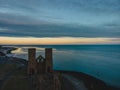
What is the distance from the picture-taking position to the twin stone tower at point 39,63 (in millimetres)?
31797

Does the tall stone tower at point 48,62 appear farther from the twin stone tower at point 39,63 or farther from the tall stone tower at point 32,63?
the tall stone tower at point 32,63

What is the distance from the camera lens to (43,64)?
32719 mm

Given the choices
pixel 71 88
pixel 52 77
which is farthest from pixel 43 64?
pixel 52 77

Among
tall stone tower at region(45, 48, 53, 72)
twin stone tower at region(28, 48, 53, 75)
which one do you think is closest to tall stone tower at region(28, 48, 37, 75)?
twin stone tower at region(28, 48, 53, 75)

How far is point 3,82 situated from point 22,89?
17.0ft

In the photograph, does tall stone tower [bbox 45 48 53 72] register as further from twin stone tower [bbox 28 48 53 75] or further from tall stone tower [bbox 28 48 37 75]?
tall stone tower [bbox 28 48 37 75]

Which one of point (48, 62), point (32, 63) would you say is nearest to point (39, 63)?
point (32, 63)

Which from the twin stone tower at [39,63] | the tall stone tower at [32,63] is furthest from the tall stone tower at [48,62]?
the tall stone tower at [32,63]

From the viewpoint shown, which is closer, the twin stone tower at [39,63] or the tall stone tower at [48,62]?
A: the twin stone tower at [39,63]

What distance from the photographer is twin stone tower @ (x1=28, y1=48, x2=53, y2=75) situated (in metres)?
31.8

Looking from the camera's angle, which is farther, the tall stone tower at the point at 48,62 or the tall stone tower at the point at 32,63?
the tall stone tower at the point at 48,62

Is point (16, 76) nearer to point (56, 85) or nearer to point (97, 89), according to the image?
point (56, 85)

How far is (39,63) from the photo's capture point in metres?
32.7

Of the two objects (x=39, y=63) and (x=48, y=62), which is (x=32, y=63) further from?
(x=48, y=62)
